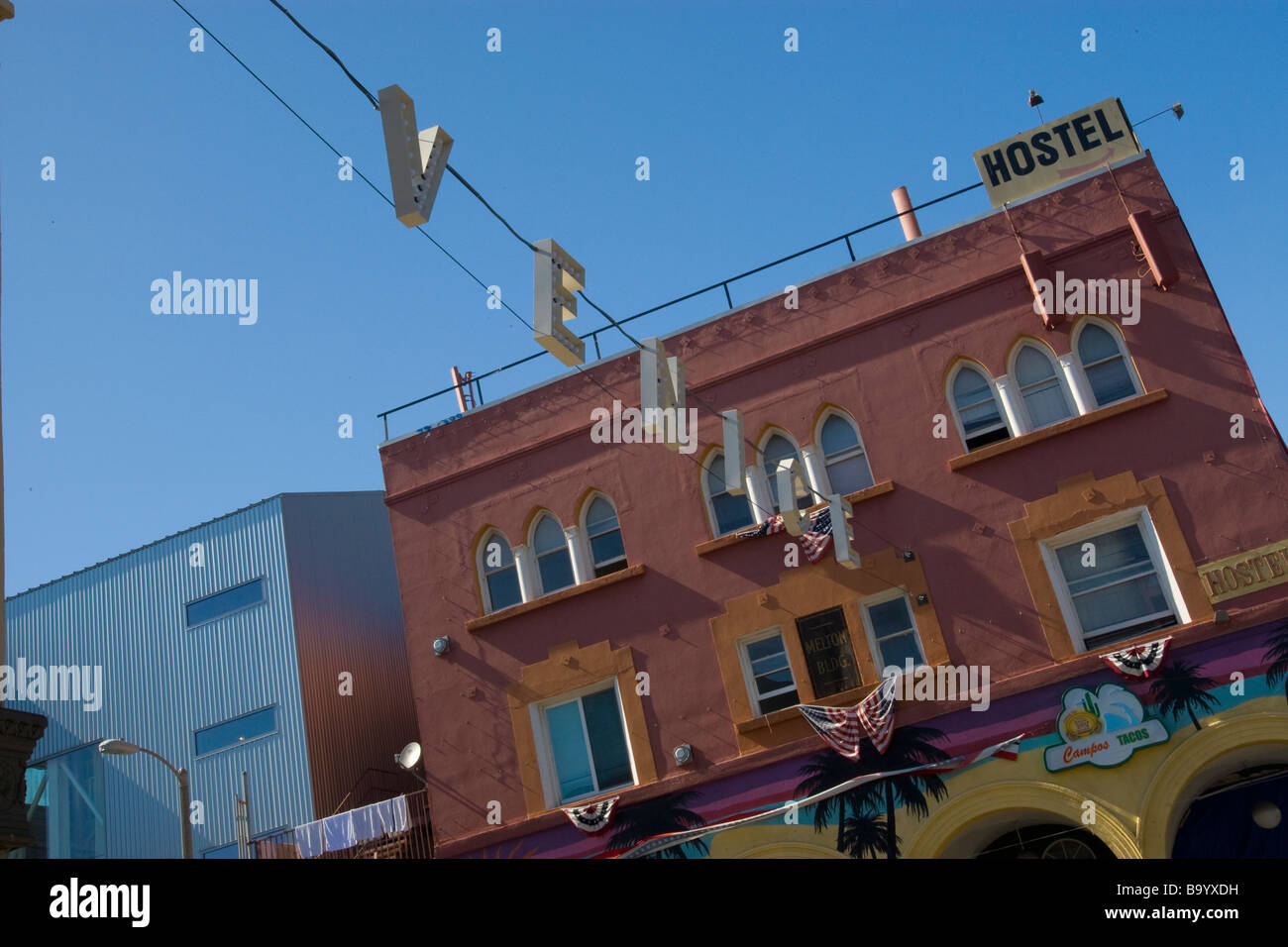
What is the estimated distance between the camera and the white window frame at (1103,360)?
17.7m

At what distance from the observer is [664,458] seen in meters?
19.8

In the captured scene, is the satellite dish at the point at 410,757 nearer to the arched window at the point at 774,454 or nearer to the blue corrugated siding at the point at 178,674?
the blue corrugated siding at the point at 178,674

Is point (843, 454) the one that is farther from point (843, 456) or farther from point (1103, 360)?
point (1103, 360)

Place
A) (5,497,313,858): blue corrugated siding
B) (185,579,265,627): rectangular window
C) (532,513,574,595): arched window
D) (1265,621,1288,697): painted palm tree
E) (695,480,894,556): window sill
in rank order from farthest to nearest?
(185,579,265,627): rectangular window, (5,497,313,858): blue corrugated siding, (532,513,574,595): arched window, (695,480,894,556): window sill, (1265,621,1288,697): painted palm tree

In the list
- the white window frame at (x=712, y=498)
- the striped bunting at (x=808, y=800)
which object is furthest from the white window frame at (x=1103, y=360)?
the white window frame at (x=712, y=498)

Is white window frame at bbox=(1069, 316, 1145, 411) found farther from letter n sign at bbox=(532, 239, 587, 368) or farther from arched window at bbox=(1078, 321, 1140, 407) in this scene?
letter n sign at bbox=(532, 239, 587, 368)

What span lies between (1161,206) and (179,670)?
21140 mm

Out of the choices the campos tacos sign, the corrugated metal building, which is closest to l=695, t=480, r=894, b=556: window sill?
the campos tacos sign

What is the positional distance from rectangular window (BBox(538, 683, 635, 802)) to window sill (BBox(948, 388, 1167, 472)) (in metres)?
6.43

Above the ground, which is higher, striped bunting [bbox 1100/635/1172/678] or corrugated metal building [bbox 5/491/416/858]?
corrugated metal building [bbox 5/491/416/858]

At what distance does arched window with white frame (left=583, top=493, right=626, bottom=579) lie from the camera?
1977 centimetres

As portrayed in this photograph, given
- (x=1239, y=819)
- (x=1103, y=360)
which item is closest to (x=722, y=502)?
(x=1103, y=360)
